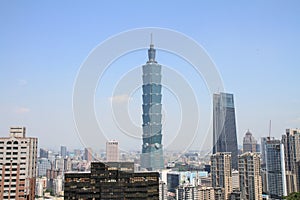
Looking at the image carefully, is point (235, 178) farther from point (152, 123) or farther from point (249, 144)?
point (152, 123)

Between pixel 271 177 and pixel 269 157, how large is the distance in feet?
1.71

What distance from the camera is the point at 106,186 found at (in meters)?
4.50

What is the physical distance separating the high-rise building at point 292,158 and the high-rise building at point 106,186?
14.5ft

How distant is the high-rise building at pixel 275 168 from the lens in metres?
7.53

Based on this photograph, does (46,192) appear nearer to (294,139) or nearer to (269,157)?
(269,157)

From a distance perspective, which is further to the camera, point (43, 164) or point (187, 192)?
point (187, 192)

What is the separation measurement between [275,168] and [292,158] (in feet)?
1.69

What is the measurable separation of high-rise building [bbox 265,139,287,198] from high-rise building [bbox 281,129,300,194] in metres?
0.11

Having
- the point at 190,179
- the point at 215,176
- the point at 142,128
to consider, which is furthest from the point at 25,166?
the point at 215,176

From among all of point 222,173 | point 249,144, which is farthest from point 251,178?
point 249,144

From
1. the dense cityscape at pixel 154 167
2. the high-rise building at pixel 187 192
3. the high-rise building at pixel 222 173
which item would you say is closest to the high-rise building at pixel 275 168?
the dense cityscape at pixel 154 167

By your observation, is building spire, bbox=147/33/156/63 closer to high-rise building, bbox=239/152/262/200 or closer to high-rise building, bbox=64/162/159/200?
high-rise building, bbox=64/162/159/200

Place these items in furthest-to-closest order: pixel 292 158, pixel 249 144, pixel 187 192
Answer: pixel 249 144
pixel 187 192
pixel 292 158

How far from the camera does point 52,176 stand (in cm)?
912
